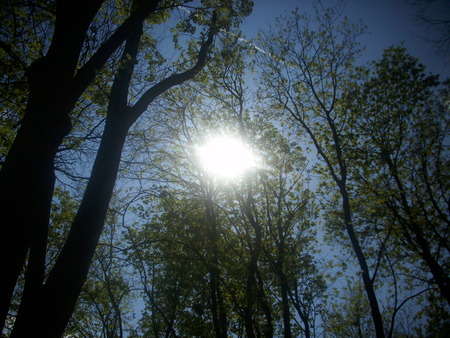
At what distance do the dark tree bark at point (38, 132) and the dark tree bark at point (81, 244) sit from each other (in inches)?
27.3

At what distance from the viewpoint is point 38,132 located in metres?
4.13

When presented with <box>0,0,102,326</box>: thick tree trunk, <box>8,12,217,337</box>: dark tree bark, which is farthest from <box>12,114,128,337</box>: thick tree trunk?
<box>0,0,102,326</box>: thick tree trunk

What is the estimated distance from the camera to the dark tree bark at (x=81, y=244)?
3455 mm

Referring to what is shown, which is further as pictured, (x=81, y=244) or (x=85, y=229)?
(x=85, y=229)

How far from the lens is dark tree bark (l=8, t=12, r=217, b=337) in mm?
Result: 3455

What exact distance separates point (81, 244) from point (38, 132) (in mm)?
2026

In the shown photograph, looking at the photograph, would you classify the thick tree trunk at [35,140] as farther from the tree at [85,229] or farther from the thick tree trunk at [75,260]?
the thick tree trunk at [75,260]

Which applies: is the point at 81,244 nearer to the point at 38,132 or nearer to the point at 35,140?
the point at 35,140

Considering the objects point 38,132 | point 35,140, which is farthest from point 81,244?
point 38,132

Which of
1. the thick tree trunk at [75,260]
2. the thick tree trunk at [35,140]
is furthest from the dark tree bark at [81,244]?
the thick tree trunk at [35,140]

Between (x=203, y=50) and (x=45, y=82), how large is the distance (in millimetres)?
5131

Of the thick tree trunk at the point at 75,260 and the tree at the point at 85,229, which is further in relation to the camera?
the tree at the point at 85,229

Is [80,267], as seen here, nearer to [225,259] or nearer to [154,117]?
[225,259]

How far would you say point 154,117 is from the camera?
13.0 meters
